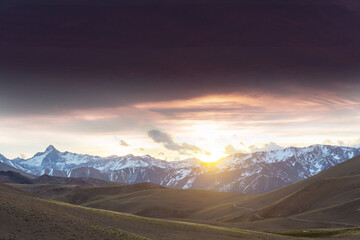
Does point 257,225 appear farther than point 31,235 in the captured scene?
Yes

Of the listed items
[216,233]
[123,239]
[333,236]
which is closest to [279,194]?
[333,236]

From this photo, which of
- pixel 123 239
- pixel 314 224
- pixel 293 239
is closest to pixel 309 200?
pixel 314 224

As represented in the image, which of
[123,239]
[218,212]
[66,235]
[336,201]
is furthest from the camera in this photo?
[218,212]

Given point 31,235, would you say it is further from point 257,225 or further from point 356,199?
point 356,199

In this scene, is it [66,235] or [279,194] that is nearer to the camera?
[66,235]

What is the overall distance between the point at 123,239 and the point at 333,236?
5166cm

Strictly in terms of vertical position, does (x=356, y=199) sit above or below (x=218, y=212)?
above

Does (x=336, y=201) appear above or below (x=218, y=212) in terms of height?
above

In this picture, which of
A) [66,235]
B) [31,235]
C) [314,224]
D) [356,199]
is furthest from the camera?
[356,199]

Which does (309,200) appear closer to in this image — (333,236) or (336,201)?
(336,201)

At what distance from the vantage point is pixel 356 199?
104188mm

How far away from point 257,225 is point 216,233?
3406cm

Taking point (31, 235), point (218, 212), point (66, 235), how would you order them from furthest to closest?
point (218, 212) → point (66, 235) → point (31, 235)

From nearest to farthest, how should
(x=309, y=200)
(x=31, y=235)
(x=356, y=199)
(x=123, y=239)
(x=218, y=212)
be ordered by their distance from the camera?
(x=31, y=235) < (x=123, y=239) < (x=356, y=199) < (x=309, y=200) < (x=218, y=212)
